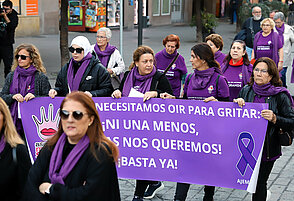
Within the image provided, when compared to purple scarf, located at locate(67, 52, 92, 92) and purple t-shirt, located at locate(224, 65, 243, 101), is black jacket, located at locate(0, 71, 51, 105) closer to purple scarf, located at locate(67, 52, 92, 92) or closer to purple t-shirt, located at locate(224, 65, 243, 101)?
purple scarf, located at locate(67, 52, 92, 92)

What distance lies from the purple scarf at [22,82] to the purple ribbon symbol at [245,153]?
2.39m

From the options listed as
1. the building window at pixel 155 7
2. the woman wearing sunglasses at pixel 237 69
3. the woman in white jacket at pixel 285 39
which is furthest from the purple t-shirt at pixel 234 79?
the building window at pixel 155 7

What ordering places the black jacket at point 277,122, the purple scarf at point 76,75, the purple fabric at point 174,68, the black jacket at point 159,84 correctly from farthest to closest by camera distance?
the purple fabric at point 174,68 < the purple scarf at point 76,75 < the black jacket at point 159,84 < the black jacket at point 277,122

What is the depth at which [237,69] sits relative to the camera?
7535 mm

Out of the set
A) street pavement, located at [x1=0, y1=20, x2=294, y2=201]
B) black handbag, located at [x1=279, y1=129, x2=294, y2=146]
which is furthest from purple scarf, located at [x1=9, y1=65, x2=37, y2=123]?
black handbag, located at [x1=279, y1=129, x2=294, y2=146]

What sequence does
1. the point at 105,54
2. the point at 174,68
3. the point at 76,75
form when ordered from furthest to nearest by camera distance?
the point at 105,54
the point at 174,68
the point at 76,75

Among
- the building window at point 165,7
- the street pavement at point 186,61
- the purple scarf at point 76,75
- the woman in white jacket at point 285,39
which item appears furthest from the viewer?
the building window at point 165,7

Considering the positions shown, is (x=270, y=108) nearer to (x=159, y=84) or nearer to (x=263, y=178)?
(x=263, y=178)

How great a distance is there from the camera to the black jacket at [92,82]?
6.43 m

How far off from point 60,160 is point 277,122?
2640 millimetres

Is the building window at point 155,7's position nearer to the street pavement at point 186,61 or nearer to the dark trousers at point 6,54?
the street pavement at point 186,61

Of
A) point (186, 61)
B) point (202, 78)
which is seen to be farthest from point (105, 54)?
point (186, 61)

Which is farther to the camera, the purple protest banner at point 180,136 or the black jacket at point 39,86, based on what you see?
the black jacket at point 39,86

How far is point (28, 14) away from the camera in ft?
76.5
